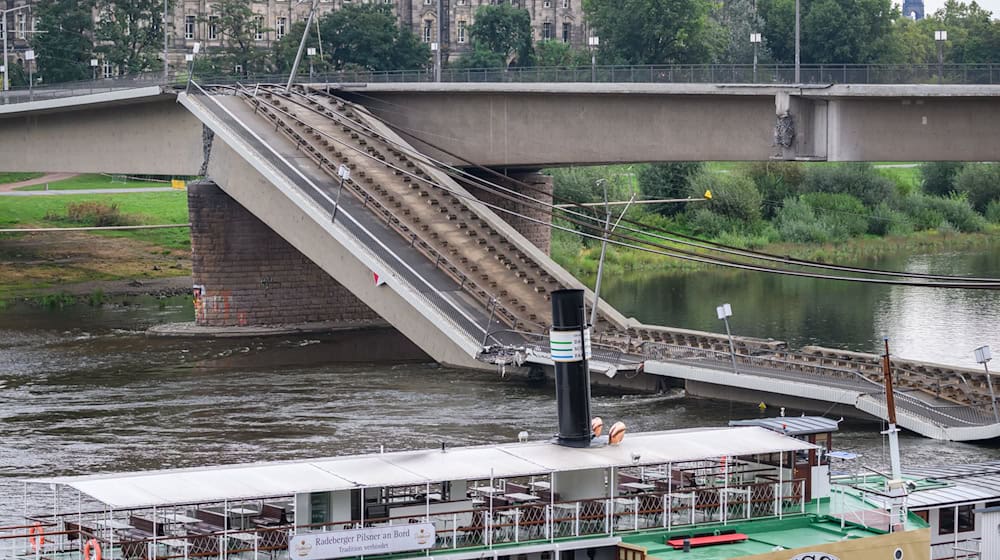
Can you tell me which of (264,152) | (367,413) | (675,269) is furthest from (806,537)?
(675,269)

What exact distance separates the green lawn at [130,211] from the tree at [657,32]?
112 feet

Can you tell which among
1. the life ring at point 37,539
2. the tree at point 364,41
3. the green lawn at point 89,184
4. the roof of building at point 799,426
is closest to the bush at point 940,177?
the tree at point 364,41

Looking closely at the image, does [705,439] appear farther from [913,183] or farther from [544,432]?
[913,183]

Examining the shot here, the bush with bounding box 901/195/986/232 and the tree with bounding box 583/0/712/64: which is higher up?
the tree with bounding box 583/0/712/64

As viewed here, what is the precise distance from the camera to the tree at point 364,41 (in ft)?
435

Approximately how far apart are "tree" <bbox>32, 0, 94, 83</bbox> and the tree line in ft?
0.26

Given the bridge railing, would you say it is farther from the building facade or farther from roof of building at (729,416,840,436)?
the building facade

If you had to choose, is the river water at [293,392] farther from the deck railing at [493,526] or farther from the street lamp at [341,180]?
the deck railing at [493,526]

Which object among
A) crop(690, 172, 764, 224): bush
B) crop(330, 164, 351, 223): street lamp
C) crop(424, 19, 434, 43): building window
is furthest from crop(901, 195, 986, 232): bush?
crop(424, 19, 434, 43): building window

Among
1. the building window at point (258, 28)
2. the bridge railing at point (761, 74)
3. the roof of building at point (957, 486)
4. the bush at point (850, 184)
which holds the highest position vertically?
the building window at point (258, 28)

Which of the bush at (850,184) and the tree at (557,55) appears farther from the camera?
the tree at (557,55)

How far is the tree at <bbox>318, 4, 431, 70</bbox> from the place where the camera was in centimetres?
13250

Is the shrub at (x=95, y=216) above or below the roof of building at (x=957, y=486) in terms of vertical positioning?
above

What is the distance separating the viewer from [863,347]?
61969 millimetres
